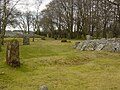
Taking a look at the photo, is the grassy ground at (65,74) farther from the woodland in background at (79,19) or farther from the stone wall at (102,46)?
the woodland in background at (79,19)

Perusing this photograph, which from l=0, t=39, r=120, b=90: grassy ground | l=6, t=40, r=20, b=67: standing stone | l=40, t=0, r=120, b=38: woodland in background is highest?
l=40, t=0, r=120, b=38: woodland in background

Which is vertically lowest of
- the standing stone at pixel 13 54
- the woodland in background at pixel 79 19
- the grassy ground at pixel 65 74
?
the grassy ground at pixel 65 74

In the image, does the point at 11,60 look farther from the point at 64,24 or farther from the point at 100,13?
the point at 64,24

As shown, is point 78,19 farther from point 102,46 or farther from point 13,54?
point 13,54

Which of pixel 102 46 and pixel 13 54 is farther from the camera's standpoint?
pixel 102 46

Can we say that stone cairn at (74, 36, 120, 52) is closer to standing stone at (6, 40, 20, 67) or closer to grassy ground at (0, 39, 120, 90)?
grassy ground at (0, 39, 120, 90)

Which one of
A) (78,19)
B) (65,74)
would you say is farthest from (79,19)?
(65,74)

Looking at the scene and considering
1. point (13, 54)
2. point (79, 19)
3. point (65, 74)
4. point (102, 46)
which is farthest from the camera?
point (79, 19)

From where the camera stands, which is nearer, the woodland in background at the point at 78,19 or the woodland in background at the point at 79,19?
the woodland in background at the point at 78,19

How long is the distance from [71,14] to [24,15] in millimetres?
21075

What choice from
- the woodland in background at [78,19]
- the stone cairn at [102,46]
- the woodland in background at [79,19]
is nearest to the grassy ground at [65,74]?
the stone cairn at [102,46]

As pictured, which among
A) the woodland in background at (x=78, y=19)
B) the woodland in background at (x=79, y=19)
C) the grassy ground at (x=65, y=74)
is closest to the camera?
the grassy ground at (x=65, y=74)

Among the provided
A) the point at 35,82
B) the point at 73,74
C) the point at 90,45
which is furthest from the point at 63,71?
the point at 90,45

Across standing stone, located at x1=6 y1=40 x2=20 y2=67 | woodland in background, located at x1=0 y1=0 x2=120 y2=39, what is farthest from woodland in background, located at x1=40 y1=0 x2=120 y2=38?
standing stone, located at x1=6 y1=40 x2=20 y2=67
